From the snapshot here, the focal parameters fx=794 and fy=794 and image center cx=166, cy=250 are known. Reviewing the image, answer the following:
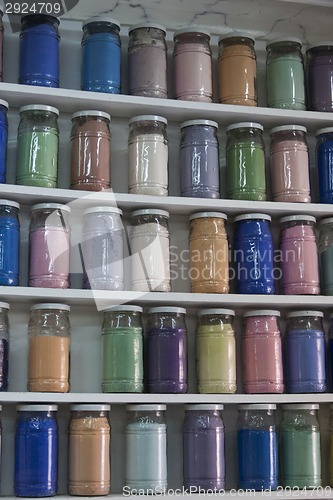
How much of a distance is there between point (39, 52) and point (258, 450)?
87 centimetres

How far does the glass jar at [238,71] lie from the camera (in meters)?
1.64

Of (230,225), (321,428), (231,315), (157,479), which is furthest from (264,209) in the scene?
(157,479)

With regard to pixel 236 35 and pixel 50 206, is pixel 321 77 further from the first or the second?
pixel 50 206

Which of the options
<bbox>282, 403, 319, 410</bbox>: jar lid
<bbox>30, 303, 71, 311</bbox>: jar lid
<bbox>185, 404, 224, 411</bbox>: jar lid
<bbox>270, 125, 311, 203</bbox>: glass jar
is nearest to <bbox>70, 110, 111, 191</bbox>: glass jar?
<bbox>30, 303, 71, 311</bbox>: jar lid

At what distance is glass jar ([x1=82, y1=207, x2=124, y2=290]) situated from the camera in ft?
4.87

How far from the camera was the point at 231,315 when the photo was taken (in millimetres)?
1548

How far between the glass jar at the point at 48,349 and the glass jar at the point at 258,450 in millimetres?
348

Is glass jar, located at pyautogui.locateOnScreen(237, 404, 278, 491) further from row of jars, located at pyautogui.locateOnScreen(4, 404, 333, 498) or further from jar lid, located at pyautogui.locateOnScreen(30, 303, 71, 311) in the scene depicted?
jar lid, located at pyautogui.locateOnScreen(30, 303, 71, 311)

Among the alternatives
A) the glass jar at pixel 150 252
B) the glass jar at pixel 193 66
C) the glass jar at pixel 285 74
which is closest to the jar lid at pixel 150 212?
the glass jar at pixel 150 252

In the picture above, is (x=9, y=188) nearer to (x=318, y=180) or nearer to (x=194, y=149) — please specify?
(x=194, y=149)

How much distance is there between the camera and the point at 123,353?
1.46 meters

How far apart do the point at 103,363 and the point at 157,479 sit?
0.76 feet

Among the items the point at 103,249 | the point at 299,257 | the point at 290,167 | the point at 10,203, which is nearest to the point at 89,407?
the point at 103,249

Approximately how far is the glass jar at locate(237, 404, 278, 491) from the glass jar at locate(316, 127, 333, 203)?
0.45m
